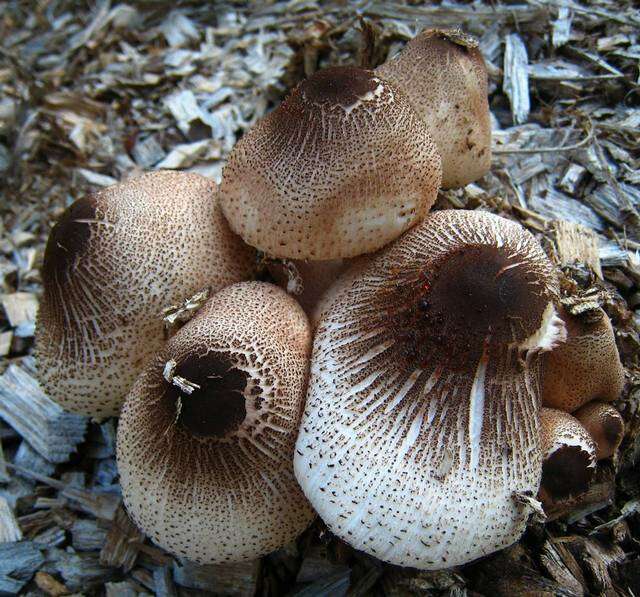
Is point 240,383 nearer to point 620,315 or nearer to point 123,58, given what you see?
point 620,315

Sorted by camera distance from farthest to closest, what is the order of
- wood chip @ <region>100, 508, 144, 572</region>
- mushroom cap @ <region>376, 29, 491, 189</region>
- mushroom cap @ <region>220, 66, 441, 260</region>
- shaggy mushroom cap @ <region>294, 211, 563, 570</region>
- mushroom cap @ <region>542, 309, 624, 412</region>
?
wood chip @ <region>100, 508, 144, 572</region> < mushroom cap @ <region>376, 29, 491, 189</region> < mushroom cap @ <region>542, 309, 624, 412</region> < mushroom cap @ <region>220, 66, 441, 260</region> < shaggy mushroom cap @ <region>294, 211, 563, 570</region>

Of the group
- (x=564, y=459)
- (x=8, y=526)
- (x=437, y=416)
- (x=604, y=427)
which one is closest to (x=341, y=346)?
(x=437, y=416)

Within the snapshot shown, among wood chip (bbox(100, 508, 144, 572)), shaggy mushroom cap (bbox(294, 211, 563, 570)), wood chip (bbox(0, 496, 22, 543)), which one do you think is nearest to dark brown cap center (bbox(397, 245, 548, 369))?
shaggy mushroom cap (bbox(294, 211, 563, 570))

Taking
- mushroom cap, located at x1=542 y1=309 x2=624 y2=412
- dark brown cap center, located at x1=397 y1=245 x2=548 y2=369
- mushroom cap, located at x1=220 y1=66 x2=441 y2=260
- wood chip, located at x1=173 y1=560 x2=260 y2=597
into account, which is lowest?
wood chip, located at x1=173 y1=560 x2=260 y2=597

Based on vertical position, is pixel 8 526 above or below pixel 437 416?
below

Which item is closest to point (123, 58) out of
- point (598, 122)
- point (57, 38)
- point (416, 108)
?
point (57, 38)

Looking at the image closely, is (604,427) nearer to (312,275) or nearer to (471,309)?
(471,309)

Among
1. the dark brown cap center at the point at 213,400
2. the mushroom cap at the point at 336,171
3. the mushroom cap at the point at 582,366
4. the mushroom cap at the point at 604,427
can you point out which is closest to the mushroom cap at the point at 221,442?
the dark brown cap center at the point at 213,400

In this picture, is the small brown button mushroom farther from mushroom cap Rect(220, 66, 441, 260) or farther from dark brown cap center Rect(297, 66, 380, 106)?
dark brown cap center Rect(297, 66, 380, 106)
